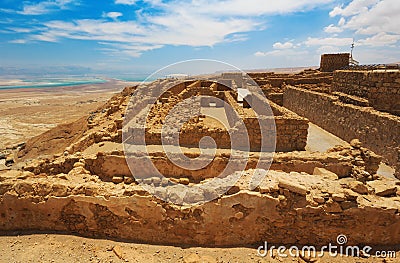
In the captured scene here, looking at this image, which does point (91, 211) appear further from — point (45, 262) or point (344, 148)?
point (344, 148)

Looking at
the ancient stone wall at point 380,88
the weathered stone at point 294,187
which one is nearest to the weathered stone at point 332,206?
the weathered stone at point 294,187

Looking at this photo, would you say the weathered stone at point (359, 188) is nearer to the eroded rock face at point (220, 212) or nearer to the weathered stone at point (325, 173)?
the eroded rock face at point (220, 212)

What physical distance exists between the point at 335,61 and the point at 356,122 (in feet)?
58.1

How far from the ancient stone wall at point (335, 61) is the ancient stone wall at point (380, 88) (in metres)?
14.4

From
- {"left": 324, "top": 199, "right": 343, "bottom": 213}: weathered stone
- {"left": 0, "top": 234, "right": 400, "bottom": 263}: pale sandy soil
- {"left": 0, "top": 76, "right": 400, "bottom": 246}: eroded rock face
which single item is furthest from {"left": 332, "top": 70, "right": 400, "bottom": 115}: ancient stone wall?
{"left": 324, "top": 199, "right": 343, "bottom": 213}: weathered stone

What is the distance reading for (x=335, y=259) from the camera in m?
4.03

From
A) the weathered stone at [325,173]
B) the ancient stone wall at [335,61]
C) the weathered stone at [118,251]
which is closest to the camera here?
the weathered stone at [118,251]

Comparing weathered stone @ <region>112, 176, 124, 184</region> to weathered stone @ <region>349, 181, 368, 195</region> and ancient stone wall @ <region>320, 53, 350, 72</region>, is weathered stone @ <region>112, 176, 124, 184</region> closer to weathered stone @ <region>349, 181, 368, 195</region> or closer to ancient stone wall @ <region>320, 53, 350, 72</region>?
weathered stone @ <region>349, 181, 368, 195</region>

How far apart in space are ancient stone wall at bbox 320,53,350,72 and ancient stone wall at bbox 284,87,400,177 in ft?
42.6

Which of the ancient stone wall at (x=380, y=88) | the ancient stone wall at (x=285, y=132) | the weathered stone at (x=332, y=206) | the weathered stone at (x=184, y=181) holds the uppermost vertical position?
the ancient stone wall at (x=380, y=88)

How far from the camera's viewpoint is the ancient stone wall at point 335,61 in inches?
926

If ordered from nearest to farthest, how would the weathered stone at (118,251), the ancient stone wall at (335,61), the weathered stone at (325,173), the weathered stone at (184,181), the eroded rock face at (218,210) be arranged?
the eroded rock face at (218,210) → the weathered stone at (118,251) → the weathered stone at (325,173) → the weathered stone at (184,181) → the ancient stone wall at (335,61)

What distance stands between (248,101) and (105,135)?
8.15 meters

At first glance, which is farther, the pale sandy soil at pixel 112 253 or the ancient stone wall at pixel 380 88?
the ancient stone wall at pixel 380 88
